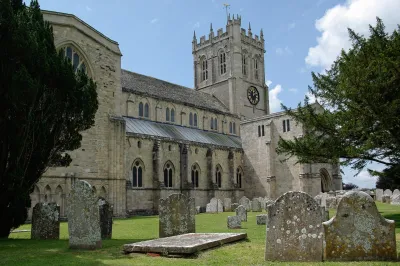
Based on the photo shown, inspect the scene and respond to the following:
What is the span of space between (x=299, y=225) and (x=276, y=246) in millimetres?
577

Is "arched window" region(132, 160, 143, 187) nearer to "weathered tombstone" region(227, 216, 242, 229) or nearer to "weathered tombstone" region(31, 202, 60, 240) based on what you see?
"weathered tombstone" region(227, 216, 242, 229)

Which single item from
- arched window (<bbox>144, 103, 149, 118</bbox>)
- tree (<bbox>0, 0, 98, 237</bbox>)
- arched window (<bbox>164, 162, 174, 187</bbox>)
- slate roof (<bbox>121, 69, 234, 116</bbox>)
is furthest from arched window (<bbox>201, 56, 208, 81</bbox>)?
tree (<bbox>0, 0, 98, 237</bbox>)

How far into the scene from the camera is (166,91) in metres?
43.5

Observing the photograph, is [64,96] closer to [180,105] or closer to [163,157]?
[163,157]

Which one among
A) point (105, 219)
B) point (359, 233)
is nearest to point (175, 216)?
point (105, 219)

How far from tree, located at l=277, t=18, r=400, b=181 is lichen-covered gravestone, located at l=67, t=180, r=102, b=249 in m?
10.3

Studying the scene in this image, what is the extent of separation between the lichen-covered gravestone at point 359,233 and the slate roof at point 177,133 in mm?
26215

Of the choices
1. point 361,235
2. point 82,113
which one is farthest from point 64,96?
point 361,235

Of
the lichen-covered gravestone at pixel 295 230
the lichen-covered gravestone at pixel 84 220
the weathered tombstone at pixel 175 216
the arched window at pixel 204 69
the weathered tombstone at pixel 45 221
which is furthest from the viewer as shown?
the arched window at pixel 204 69

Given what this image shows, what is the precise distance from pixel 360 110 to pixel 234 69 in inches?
1453

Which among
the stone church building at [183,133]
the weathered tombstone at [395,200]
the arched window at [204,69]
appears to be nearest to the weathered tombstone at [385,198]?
the weathered tombstone at [395,200]

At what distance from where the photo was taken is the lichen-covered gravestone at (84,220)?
10172 mm

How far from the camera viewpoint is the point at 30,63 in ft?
42.0

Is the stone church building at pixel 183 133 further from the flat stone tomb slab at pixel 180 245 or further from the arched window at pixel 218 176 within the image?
the flat stone tomb slab at pixel 180 245
